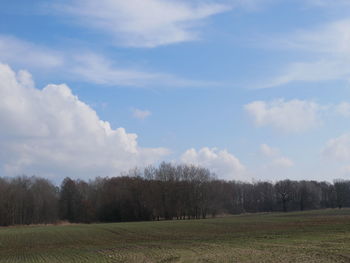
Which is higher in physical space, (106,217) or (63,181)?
(63,181)

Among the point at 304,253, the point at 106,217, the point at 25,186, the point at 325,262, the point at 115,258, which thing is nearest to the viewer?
the point at 325,262

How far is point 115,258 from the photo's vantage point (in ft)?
96.6

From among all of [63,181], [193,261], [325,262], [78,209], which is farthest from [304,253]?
[63,181]

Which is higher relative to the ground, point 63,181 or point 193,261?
point 63,181

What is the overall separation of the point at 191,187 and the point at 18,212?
58124 millimetres

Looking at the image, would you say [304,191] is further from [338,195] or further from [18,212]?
[18,212]

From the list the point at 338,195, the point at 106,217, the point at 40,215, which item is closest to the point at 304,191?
the point at 338,195

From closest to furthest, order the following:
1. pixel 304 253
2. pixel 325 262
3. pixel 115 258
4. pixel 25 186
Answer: pixel 325 262, pixel 304 253, pixel 115 258, pixel 25 186

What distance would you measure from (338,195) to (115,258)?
182158 mm

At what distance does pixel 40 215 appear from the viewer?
14488 cm

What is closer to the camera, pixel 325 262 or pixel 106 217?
pixel 325 262

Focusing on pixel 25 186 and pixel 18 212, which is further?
pixel 25 186

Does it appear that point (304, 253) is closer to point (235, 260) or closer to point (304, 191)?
point (235, 260)

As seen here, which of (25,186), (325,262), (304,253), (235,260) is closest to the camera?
(325,262)
